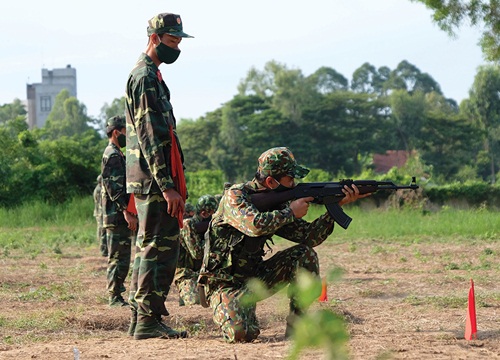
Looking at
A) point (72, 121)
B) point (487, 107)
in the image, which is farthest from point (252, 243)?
point (72, 121)

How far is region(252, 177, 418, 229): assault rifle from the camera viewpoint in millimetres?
6242

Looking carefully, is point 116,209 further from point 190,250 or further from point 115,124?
point 190,250

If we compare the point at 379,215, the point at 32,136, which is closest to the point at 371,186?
the point at 379,215

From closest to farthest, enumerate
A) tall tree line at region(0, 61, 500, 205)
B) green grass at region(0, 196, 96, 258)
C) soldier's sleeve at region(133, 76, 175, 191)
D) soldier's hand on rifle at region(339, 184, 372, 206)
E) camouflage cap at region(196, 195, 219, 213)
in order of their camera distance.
Answer: soldier's sleeve at region(133, 76, 175, 191) → soldier's hand on rifle at region(339, 184, 372, 206) → camouflage cap at region(196, 195, 219, 213) → green grass at region(0, 196, 96, 258) → tall tree line at region(0, 61, 500, 205)

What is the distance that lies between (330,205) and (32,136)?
22.4 metres

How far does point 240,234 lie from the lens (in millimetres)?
→ 6305

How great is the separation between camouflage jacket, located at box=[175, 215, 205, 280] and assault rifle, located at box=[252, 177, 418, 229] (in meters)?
1.88

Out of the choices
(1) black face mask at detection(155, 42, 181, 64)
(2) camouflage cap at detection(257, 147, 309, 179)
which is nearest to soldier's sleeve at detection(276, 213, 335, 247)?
(2) camouflage cap at detection(257, 147, 309, 179)

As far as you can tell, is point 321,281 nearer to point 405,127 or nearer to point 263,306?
point 263,306

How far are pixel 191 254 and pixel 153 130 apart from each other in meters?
2.31

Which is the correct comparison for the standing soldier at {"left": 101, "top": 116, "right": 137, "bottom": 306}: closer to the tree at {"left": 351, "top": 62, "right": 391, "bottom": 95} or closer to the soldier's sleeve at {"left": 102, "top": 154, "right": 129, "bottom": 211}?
the soldier's sleeve at {"left": 102, "top": 154, "right": 129, "bottom": 211}

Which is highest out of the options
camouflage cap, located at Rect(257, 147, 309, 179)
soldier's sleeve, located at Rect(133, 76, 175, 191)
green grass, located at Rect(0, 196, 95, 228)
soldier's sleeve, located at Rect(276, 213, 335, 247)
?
soldier's sleeve, located at Rect(133, 76, 175, 191)

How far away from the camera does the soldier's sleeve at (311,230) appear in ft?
21.1

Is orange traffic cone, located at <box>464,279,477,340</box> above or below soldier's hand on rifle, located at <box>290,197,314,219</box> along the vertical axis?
below
